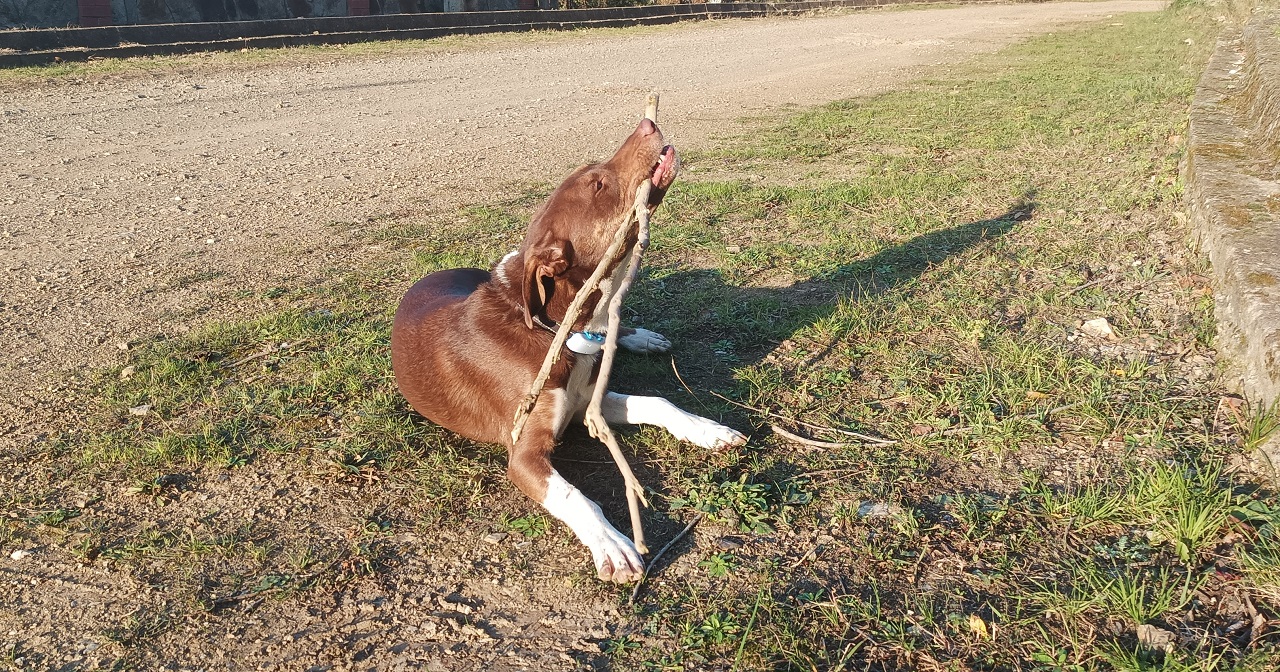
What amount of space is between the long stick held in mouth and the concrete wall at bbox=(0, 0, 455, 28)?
1950cm

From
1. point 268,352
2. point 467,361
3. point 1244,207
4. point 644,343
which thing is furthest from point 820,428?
point 1244,207

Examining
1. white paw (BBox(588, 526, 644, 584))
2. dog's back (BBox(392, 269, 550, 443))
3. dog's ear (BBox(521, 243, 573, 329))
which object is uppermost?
dog's ear (BBox(521, 243, 573, 329))

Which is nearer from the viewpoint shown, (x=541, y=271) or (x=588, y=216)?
(x=541, y=271)

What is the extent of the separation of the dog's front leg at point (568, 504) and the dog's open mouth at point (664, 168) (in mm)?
986

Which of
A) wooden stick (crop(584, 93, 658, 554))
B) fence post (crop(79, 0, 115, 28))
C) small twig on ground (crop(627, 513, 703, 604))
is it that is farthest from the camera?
fence post (crop(79, 0, 115, 28))

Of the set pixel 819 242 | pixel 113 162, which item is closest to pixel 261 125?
pixel 113 162

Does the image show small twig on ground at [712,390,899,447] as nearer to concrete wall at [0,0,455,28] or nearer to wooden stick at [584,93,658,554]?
wooden stick at [584,93,658,554]

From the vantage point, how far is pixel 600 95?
40.5 ft

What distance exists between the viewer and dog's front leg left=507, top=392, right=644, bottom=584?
274 cm

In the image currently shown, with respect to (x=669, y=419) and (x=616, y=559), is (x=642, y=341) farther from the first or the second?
(x=616, y=559)

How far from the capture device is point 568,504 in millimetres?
3012

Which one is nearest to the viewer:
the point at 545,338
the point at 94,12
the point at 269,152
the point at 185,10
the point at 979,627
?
the point at 979,627

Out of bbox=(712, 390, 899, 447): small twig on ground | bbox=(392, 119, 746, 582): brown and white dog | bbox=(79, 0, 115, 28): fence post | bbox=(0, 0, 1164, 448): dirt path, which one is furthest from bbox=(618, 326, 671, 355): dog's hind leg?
bbox=(79, 0, 115, 28): fence post

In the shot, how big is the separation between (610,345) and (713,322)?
1722 mm
